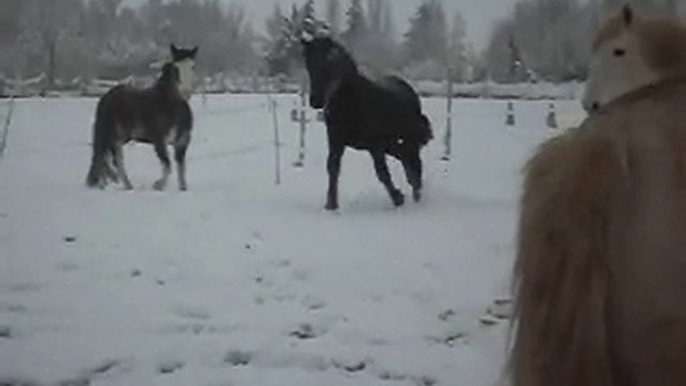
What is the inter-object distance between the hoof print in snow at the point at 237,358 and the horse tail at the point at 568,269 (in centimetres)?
92

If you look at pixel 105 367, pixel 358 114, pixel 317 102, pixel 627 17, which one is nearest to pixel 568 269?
pixel 627 17

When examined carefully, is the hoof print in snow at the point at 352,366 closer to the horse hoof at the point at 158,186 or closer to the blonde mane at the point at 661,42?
the horse hoof at the point at 158,186

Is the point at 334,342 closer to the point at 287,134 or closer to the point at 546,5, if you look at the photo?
the point at 287,134

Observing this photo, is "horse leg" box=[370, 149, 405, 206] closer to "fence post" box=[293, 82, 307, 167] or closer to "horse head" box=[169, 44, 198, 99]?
"fence post" box=[293, 82, 307, 167]

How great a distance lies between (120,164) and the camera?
1467mm

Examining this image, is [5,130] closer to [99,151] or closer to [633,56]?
[99,151]

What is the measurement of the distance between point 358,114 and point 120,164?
46cm

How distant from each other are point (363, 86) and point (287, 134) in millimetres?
228

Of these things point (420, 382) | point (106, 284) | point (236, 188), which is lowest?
point (420, 382)

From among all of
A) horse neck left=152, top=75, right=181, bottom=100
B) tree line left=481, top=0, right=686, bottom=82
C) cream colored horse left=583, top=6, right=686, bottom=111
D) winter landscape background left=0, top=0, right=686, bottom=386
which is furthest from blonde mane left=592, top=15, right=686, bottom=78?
horse neck left=152, top=75, right=181, bottom=100

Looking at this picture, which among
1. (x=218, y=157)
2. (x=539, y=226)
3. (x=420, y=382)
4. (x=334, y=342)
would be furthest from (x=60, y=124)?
(x=539, y=226)

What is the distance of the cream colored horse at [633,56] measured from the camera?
35 cm

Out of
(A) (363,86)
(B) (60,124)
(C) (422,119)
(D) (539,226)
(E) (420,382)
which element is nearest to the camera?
(D) (539,226)

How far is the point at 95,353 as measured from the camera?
123cm
